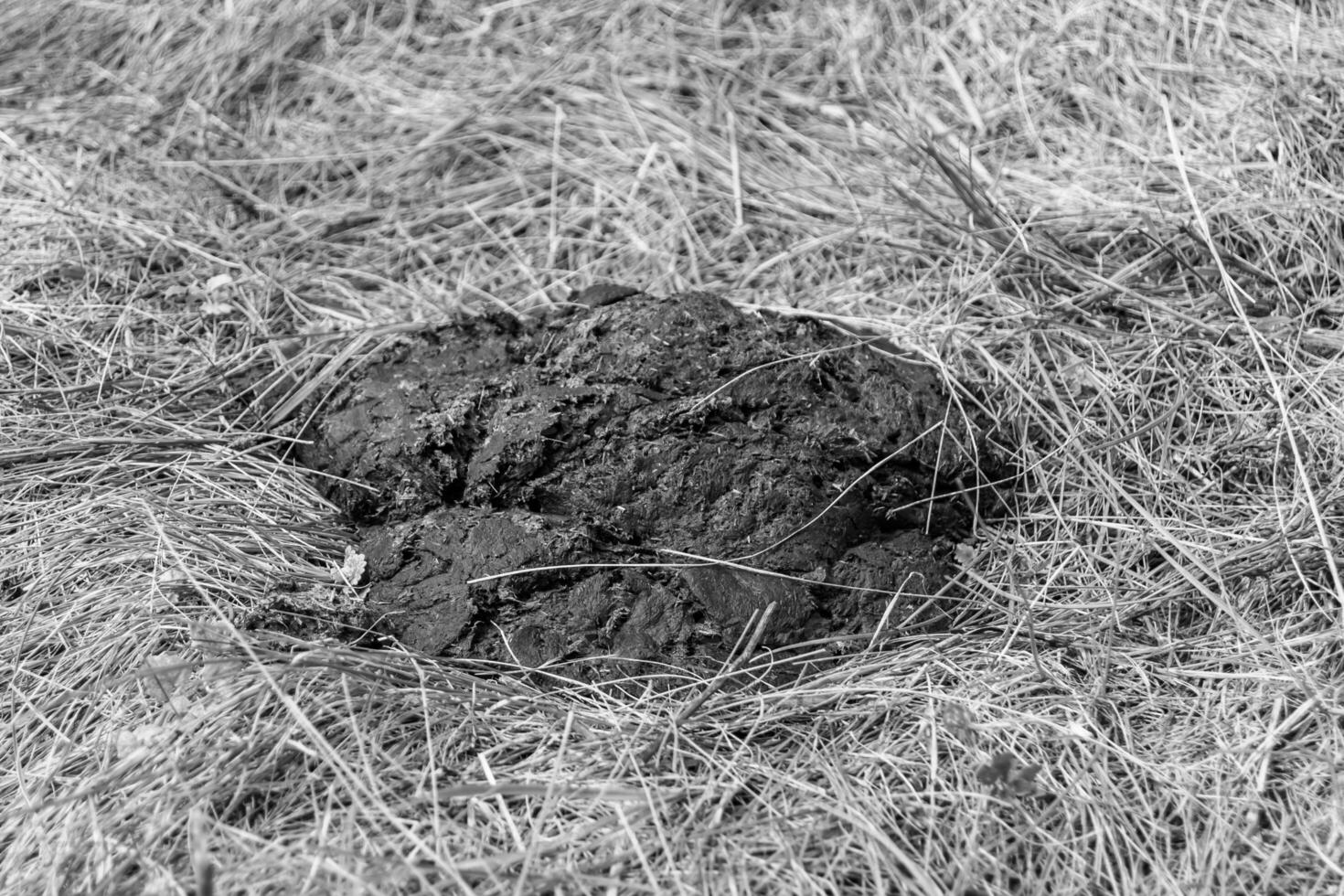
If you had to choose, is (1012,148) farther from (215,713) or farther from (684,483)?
(215,713)

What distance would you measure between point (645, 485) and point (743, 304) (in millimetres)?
674

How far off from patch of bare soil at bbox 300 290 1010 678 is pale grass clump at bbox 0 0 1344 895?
95 millimetres

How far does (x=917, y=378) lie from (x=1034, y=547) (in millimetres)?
441

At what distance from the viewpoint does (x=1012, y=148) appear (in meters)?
2.96

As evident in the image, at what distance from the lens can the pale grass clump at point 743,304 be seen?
155 centimetres

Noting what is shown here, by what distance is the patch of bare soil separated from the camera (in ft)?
6.27

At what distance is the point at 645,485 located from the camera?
2.05 m

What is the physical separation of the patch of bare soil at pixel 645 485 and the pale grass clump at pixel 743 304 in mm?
95

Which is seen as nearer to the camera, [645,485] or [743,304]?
[645,485]

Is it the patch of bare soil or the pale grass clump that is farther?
the patch of bare soil

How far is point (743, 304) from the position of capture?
2.53 metres

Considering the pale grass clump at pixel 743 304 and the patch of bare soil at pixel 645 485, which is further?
the patch of bare soil at pixel 645 485

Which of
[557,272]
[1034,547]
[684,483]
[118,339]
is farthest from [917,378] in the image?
[118,339]

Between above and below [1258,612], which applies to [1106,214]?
above
